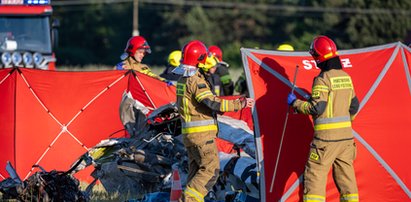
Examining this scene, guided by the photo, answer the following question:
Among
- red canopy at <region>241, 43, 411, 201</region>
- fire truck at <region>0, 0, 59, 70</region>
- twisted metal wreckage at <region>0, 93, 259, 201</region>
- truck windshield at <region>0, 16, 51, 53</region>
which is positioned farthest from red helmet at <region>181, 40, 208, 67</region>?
truck windshield at <region>0, 16, 51, 53</region>

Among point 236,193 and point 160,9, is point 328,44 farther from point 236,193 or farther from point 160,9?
point 160,9

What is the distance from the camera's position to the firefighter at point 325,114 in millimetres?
8891

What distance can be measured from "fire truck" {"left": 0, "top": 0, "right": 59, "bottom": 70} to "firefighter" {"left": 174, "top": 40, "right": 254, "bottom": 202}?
12.1 m

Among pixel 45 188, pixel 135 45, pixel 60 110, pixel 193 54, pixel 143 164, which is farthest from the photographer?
pixel 135 45

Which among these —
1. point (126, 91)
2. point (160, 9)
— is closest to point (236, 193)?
point (126, 91)

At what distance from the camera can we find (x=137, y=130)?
11.7 meters

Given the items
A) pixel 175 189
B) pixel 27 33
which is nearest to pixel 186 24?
pixel 27 33

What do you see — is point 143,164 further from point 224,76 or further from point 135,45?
point 224,76

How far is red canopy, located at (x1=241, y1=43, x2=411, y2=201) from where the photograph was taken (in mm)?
9508

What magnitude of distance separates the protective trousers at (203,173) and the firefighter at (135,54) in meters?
4.33

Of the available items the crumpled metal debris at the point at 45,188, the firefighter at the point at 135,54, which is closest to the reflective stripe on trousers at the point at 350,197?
the crumpled metal debris at the point at 45,188

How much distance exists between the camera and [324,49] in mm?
8953

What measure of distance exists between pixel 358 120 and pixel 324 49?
1.02 meters

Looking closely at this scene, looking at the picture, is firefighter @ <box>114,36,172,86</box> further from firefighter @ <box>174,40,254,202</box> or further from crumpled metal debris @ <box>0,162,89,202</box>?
firefighter @ <box>174,40,254,202</box>
